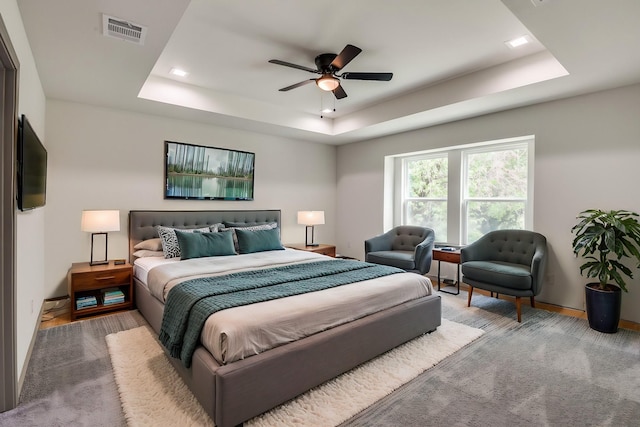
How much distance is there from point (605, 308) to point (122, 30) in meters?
4.77

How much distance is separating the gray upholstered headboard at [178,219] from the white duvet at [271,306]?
66cm

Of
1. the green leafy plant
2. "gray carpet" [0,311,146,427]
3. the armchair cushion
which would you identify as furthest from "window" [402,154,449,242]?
"gray carpet" [0,311,146,427]

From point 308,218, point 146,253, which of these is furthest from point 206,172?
point 308,218

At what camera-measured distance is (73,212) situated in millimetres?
3777

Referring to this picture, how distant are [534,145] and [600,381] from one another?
274cm

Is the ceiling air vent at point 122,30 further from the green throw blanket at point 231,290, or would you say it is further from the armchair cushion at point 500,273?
the armchair cushion at point 500,273

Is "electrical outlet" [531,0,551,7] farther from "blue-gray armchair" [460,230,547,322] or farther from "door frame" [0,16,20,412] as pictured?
"door frame" [0,16,20,412]

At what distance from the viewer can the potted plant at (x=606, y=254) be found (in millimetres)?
3008

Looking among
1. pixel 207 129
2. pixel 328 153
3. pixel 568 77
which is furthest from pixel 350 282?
pixel 328 153

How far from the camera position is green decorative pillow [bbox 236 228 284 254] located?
13.9ft

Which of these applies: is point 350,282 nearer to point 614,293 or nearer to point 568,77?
point 614,293

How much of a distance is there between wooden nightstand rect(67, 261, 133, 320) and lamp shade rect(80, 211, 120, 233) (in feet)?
1.41

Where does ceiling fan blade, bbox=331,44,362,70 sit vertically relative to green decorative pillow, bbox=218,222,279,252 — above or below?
above

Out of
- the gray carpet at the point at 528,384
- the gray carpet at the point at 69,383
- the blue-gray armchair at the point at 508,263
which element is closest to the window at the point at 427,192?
the blue-gray armchair at the point at 508,263
